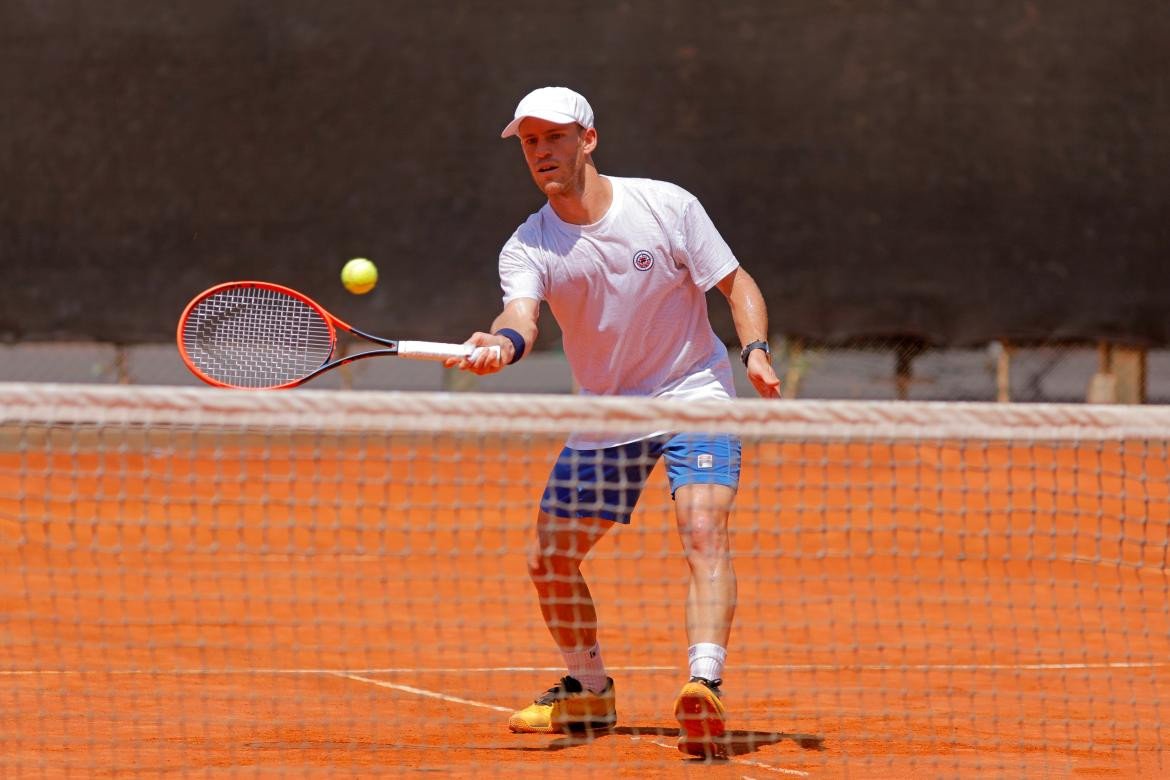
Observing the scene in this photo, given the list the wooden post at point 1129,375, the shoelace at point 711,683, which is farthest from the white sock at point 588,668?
the wooden post at point 1129,375

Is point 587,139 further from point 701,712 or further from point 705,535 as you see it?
point 701,712

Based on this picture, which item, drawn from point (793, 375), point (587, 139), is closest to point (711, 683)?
point (587, 139)

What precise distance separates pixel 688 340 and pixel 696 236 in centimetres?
24

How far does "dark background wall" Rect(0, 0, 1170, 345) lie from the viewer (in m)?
8.10

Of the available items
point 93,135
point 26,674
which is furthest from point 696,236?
point 93,135

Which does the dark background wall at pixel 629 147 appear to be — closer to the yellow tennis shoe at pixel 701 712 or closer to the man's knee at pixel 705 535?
the man's knee at pixel 705 535

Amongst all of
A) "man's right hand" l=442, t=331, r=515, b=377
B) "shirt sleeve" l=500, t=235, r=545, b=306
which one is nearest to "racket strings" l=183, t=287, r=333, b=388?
"shirt sleeve" l=500, t=235, r=545, b=306

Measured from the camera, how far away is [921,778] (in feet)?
10.5

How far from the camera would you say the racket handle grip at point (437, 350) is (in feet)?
10.5

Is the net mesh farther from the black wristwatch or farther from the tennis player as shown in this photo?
the black wristwatch

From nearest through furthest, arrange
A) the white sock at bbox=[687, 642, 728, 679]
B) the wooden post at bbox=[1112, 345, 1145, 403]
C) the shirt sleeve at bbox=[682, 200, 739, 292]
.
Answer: the white sock at bbox=[687, 642, 728, 679], the shirt sleeve at bbox=[682, 200, 739, 292], the wooden post at bbox=[1112, 345, 1145, 403]

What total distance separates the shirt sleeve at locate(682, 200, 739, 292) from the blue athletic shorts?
0.37 meters

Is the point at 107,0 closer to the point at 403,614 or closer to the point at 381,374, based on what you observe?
the point at 403,614

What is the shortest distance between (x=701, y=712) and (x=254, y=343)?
1552 millimetres
